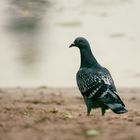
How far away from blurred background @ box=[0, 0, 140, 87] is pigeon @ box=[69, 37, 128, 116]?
3729 mm

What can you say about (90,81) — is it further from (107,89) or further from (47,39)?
(47,39)

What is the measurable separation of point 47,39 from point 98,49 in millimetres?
1891

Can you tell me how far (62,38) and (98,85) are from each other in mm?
7865

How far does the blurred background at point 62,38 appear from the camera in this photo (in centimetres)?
1436

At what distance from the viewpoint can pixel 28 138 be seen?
709 centimetres

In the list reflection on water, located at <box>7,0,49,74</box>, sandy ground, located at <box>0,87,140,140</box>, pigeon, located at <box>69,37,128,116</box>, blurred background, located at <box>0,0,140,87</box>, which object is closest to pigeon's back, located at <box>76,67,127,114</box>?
pigeon, located at <box>69,37,128,116</box>

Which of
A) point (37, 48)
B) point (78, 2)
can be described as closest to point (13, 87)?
point (37, 48)

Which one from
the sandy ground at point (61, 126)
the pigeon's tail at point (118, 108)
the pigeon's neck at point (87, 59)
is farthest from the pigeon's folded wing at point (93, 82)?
the sandy ground at point (61, 126)

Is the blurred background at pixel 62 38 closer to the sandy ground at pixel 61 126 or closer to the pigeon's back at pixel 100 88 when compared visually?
the sandy ground at pixel 61 126

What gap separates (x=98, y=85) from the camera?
372 inches

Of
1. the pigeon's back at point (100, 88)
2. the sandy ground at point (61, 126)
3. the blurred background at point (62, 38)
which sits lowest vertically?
the sandy ground at point (61, 126)

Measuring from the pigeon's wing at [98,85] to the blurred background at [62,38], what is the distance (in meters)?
3.96

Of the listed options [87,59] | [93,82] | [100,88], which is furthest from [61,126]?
[87,59]

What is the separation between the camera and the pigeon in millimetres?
9211
